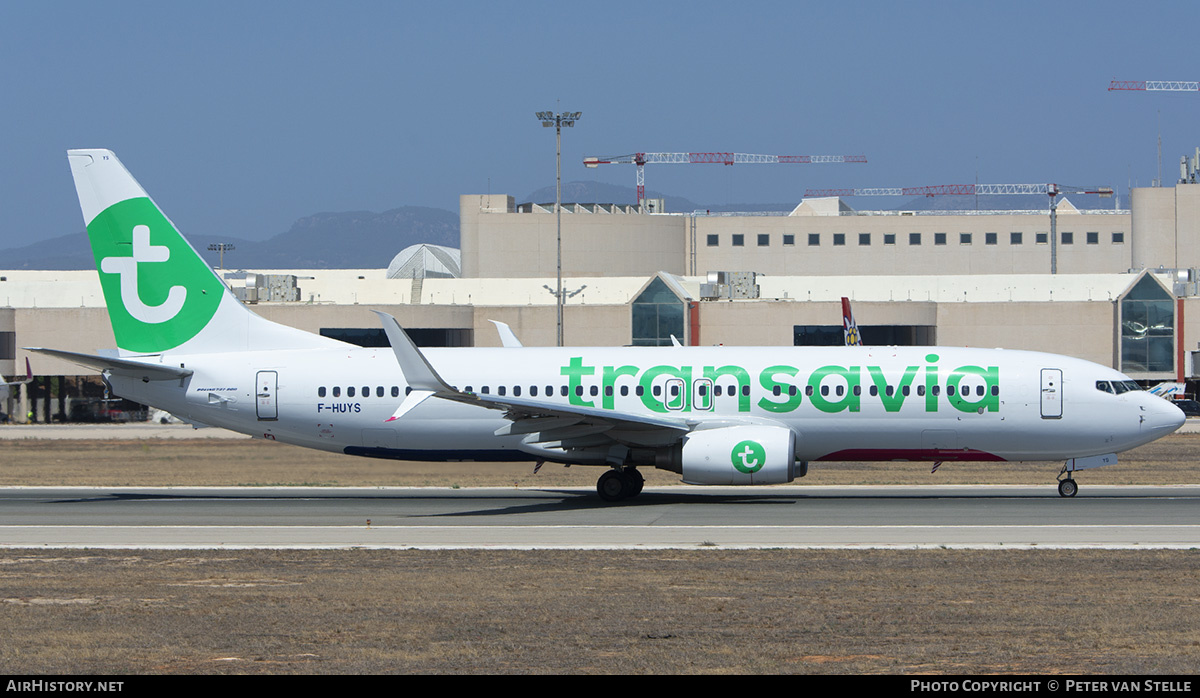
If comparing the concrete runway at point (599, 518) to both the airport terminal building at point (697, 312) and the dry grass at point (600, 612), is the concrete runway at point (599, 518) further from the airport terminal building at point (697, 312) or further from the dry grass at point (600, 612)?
the airport terminal building at point (697, 312)

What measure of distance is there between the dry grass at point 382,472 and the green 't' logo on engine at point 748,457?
746 centimetres

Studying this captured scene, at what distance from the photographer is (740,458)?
2927 cm

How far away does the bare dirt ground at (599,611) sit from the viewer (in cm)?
A: 1342

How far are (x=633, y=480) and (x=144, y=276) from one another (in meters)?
13.6

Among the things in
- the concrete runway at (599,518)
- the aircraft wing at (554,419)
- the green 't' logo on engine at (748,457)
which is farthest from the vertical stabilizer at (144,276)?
the green 't' logo on engine at (748,457)

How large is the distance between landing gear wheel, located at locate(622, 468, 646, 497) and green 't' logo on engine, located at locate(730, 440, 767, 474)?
129 inches

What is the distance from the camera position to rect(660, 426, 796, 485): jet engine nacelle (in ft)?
95.9

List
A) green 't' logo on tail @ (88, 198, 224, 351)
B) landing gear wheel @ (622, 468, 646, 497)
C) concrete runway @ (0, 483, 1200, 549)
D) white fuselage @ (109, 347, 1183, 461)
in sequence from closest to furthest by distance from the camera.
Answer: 1. concrete runway @ (0, 483, 1200, 549)
2. white fuselage @ (109, 347, 1183, 461)
3. landing gear wheel @ (622, 468, 646, 497)
4. green 't' logo on tail @ (88, 198, 224, 351)

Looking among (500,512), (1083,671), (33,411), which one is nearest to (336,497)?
(500,512)

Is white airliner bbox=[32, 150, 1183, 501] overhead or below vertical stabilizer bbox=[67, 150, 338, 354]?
below

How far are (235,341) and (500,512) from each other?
9.20m

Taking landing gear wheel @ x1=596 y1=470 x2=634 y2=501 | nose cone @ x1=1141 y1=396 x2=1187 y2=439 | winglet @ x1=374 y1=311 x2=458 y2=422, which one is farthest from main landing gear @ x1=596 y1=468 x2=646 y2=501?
nose cone @ x1=1141 y1=396 x2=1187 y2=439

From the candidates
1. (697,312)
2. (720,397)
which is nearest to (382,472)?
(720,397)

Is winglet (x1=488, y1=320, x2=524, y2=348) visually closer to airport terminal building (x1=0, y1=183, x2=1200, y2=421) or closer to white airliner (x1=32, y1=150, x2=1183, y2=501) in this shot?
white airliner (x1=32, y1=150, x2=1183, y2=501)
